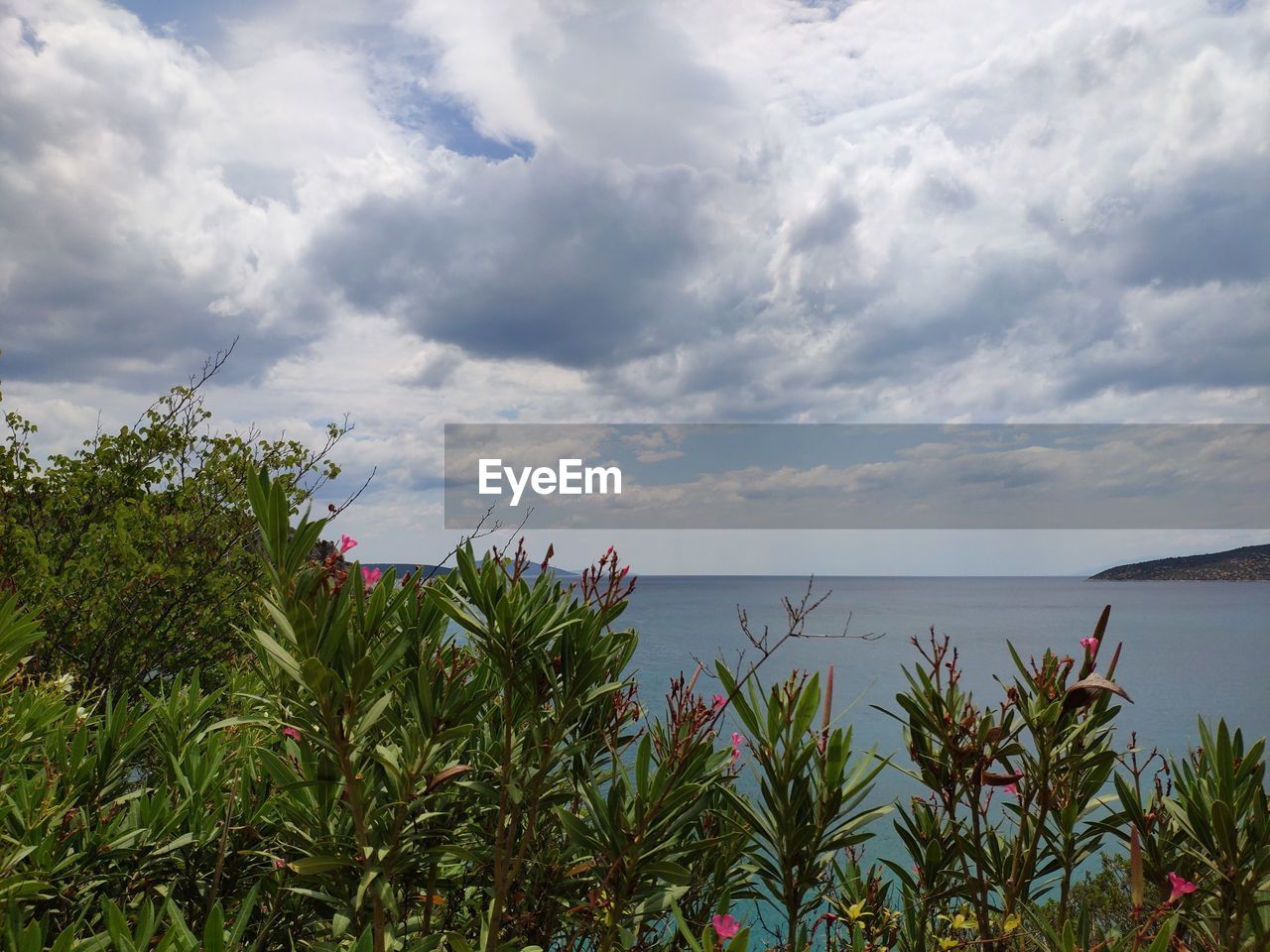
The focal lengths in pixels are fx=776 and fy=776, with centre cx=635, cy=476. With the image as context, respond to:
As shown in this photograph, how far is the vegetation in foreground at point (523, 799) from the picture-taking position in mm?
1351

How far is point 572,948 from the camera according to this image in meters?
1.77

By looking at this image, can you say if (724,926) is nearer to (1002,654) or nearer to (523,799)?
(523,799)

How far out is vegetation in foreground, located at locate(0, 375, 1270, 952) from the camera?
135 centimetres

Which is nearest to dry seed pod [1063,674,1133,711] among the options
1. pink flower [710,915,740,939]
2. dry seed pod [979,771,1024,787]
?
dry seed pod [979,771,1024,787]

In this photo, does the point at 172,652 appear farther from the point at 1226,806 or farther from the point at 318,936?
the point at 1226,806

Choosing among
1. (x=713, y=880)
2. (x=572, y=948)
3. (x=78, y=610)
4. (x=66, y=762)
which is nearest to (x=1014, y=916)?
(x=713, y=880)

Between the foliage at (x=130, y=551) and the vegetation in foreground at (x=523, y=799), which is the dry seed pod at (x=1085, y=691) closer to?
the vegetation in foreground at (x=523, y=799)

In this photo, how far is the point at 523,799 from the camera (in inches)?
Result: 58.7

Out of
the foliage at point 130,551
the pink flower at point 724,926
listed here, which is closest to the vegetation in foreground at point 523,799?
the pink flower at point 724,926

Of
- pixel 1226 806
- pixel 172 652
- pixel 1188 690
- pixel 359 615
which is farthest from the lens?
pixel 1188 690

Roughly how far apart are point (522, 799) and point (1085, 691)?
1155 mm

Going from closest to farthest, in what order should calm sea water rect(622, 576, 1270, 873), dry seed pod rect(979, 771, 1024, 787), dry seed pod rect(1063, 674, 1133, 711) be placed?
1. dry seed pod rect(1063, 674, 1133, 711)
2. dry seed pod rect(979, 771, 1024, 787)
3. calm sea water rect(622, 576, 1270, 873)

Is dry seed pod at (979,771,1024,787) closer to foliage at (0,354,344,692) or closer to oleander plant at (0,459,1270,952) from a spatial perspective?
oleander plant at (0,459,1270,952)

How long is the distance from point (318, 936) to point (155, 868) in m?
0.41
